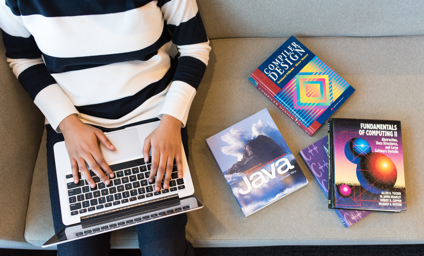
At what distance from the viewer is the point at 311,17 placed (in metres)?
1.07

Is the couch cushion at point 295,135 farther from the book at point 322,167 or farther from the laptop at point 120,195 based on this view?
the laptop at point 120,195

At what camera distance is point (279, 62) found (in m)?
1.07

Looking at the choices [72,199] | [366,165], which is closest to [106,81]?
[72,199]

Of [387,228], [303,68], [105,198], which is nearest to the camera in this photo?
[105,198]

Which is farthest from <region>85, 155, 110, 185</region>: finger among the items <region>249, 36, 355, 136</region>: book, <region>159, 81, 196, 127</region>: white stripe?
<region>249, 36, 355, 136</region>: book

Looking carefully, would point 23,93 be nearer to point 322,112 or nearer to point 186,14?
point 186,14

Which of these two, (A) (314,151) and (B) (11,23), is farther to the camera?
(A) (314,151)

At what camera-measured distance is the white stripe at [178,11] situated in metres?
0.81

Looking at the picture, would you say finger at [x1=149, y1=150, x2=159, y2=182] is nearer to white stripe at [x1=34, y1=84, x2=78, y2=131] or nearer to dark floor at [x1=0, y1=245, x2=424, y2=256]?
white stripe at [x1=34, y1=84, x2=78, y2=131]

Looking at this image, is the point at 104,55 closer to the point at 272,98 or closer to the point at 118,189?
the point at 118,189

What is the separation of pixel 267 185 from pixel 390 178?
16.0 inches

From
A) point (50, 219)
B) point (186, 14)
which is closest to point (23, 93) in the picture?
point (50, 219)

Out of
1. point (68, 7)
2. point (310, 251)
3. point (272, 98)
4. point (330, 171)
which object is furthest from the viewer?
point (310, 251)

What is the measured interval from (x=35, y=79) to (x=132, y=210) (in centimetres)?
50
